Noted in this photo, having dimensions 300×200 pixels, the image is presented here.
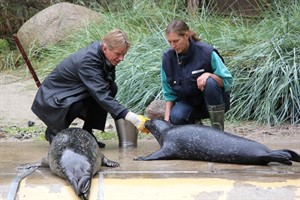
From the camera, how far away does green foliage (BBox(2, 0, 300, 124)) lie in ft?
24.9

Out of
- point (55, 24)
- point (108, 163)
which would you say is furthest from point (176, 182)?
Result: point (55, 24)

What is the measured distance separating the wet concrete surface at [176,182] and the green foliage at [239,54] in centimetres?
312

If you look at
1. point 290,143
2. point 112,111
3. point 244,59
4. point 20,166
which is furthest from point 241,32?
point 20,166

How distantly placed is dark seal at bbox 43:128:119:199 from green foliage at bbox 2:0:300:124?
3.37 metres

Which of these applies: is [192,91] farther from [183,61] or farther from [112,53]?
[112,53]

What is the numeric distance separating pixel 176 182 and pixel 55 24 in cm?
802

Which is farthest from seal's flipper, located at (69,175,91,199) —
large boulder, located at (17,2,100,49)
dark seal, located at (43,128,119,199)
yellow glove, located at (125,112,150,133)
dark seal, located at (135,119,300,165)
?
large boulder, located at (17,2,100,49)

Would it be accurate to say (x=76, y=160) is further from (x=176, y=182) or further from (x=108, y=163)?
(x=176, y=182)

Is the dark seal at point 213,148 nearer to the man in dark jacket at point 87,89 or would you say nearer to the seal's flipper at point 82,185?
the man in dark jacket at point 87,89

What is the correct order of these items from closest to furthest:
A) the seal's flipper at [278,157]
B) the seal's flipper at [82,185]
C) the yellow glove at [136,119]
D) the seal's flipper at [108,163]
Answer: the seal's flipper at [82,185], the seal's flipper at [278,157], the seal's flipper at [108,163], the yellow glove at [136,119]

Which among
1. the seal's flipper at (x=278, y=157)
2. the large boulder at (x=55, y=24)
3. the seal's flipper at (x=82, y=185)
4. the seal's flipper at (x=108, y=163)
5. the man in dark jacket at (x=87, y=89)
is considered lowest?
the large boulder at (x=55, y=24)

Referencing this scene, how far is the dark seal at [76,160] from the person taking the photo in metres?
3.97

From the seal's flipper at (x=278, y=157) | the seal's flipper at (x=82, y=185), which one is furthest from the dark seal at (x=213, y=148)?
the seal's flipper at (x=82, y=185)

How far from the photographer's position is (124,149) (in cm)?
554
